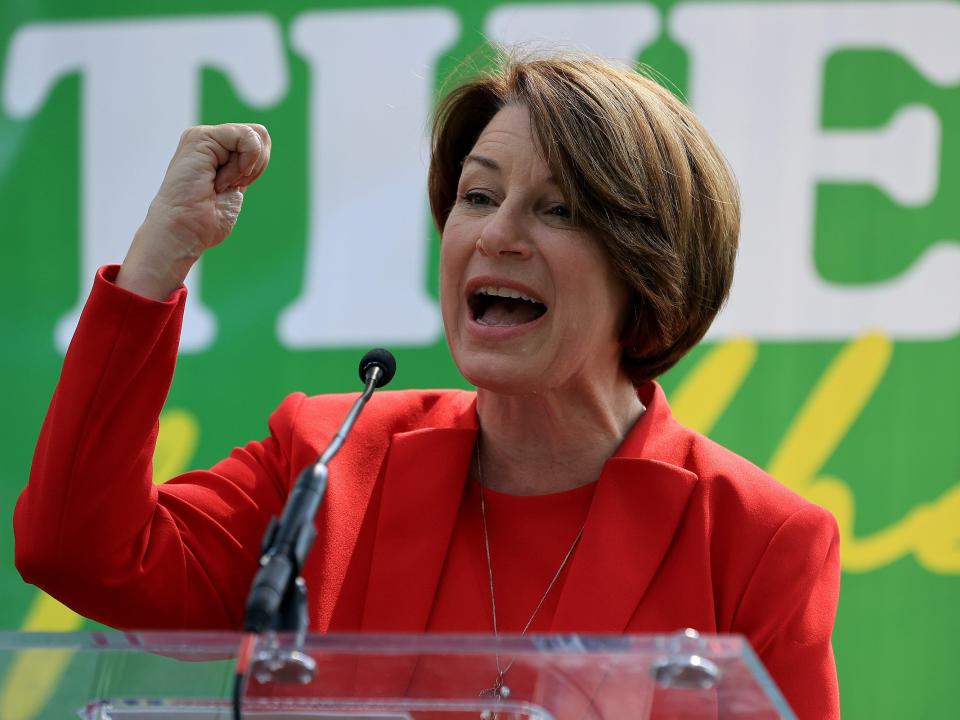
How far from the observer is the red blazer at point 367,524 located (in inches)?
70.8

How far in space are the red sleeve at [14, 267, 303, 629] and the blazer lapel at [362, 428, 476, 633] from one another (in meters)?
0.30

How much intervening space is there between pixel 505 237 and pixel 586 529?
0.48 meters

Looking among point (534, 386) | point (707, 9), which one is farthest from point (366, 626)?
point (707, 9)

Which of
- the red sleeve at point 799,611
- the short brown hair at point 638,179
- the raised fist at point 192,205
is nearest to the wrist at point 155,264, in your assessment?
the raised fist at point 192,205

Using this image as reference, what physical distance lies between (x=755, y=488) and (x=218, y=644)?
41.6 inches

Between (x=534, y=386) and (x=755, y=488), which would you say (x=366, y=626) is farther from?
(x=755, y=488)

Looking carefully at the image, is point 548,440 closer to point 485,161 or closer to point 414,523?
point 414,523

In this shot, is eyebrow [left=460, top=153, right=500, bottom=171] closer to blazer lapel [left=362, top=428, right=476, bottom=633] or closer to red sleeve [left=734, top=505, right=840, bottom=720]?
blazer lapel [left=362, top=428, right=476, bottom=633]

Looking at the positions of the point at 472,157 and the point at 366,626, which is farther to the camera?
the point at 472,157

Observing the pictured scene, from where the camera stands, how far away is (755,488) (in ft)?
6.72

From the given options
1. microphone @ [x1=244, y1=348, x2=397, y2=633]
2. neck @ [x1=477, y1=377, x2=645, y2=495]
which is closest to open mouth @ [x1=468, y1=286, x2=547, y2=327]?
neck @ [x1=477, y1=377, x2=645, y2=495]

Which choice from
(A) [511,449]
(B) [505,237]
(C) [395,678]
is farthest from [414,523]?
(C) [395,678]

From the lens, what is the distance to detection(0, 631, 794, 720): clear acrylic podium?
123 centimetres

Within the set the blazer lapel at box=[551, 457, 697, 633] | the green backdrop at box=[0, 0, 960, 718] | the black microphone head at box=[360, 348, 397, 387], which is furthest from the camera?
the green backdrop at box=[0, 0, 960, 718]
